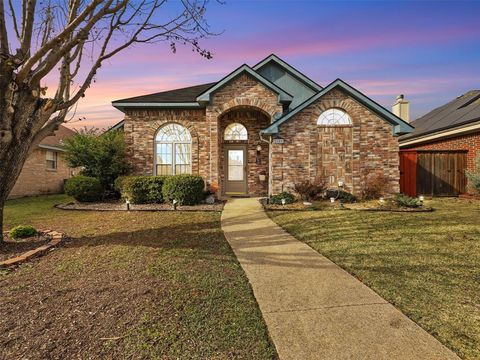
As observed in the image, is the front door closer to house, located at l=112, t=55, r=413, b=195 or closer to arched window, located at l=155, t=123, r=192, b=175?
house, located at l=112, t=55, r=413, b=195

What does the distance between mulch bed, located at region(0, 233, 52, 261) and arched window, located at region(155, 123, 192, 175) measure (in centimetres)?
733

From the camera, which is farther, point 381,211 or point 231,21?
point 381,211

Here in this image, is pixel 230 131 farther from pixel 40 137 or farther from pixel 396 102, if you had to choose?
pixel 396 102

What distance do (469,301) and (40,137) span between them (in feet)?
25.8

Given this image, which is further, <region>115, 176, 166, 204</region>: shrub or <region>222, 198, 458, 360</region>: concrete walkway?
<region>115, 176, 166, 204</region>: shrub

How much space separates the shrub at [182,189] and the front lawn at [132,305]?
190 inches

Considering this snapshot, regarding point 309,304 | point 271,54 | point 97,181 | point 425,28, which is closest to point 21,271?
point 309,304

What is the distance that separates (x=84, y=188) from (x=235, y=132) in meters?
7.16

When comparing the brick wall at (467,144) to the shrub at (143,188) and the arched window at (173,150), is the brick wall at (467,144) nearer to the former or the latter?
the arched window at (173,150)

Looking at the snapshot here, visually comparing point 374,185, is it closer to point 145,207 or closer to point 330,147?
point 330,147

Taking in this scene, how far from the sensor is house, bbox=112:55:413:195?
11.8m

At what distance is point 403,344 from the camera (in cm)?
239

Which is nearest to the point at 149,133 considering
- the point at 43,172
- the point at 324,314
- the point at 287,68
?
the point at 287,68

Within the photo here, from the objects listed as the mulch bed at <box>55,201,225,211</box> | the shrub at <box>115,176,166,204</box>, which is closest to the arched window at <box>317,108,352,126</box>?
the mulch bed at <box>55,201,225,211</box>
